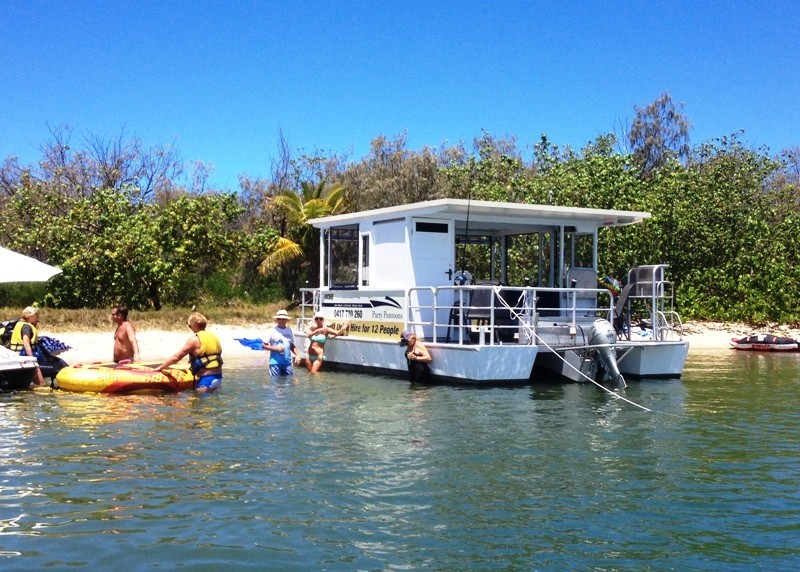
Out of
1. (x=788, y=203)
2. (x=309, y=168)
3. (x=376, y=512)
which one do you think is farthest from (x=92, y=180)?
(x=376, y=512)

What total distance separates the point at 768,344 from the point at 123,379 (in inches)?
729

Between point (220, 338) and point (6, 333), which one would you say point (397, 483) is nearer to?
point (6, 333)

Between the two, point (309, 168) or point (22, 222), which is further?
point (309, 168)

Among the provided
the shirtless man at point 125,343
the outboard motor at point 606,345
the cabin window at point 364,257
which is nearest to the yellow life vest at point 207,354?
the shirtless man at point 125,343

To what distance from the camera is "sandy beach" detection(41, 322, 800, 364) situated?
22719 millimetres

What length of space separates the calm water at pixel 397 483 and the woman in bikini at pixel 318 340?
14.5 feet

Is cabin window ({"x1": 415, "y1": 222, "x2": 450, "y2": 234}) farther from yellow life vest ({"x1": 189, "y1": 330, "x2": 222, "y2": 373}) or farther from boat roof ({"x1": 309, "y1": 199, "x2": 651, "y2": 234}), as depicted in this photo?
yellow life vest ({"x1": 189, "y1": 330, "x2": 222, "y2": 373})

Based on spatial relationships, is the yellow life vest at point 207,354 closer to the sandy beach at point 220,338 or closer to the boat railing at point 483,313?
the boat railing at point 483,313

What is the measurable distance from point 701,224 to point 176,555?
2670 cm

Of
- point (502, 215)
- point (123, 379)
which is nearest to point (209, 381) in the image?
point (123, 379)

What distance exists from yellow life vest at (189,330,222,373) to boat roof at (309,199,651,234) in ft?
13.9

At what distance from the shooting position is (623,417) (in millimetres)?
12391

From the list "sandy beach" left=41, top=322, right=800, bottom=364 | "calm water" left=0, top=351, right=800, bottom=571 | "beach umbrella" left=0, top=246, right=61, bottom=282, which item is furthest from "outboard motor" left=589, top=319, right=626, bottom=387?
"sandy beach" left=41, top=322, right=800, bottom=364

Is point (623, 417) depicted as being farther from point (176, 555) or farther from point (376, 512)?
point (176, 555)
